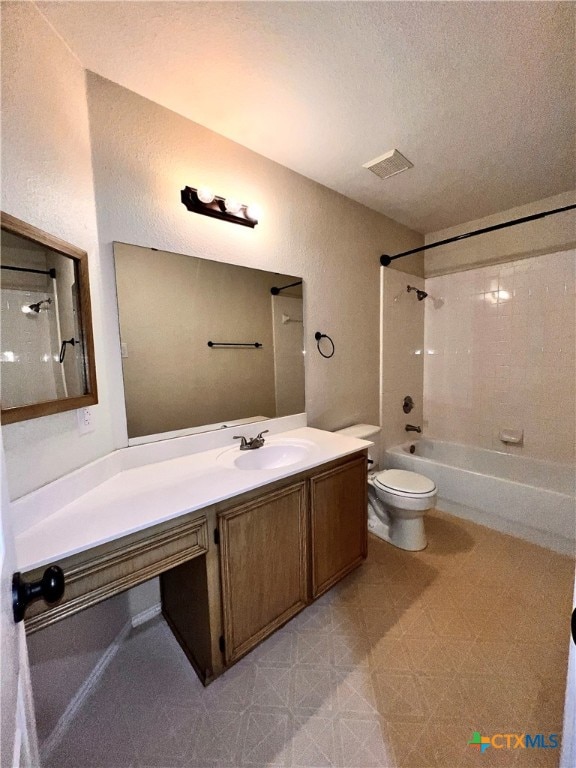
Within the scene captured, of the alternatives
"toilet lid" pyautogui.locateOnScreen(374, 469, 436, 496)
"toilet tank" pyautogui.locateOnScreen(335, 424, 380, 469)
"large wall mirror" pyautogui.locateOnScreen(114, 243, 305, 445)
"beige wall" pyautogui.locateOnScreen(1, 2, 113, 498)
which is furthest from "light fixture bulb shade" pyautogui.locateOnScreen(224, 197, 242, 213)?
"toilet lid" pyautogui.locateOnScreen(374, 469, 436, 496)

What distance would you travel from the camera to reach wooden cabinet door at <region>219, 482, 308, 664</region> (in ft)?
3.90

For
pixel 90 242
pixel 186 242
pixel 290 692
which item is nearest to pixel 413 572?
pixel 290 692

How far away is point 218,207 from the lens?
157 centimetres

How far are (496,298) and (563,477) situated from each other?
1.56 meters

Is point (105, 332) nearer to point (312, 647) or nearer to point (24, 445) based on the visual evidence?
point (24, 445)

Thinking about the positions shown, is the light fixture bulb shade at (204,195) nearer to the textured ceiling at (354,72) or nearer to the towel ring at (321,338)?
the textured ceiling at (354,72)

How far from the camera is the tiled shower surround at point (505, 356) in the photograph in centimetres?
233

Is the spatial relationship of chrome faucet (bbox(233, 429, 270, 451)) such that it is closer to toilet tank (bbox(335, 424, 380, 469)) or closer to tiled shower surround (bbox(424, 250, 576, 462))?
toilet tank (bbox(335, 424, 380, 469))

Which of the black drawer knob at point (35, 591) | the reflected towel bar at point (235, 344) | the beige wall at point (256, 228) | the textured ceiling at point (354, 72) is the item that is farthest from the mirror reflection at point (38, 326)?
the textured ceiling at point (354, 72)

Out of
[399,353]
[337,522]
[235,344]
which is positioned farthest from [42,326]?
[399,353]

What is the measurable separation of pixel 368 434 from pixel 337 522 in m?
0.82

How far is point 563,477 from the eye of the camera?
2.33m

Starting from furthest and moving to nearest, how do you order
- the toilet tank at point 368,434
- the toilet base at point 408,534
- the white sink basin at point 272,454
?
the toilet tank at point 368,434 < the toilet base at point 408,534 < the white sink basin at point 272,454

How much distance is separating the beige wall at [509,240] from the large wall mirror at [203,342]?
180 centimetres
